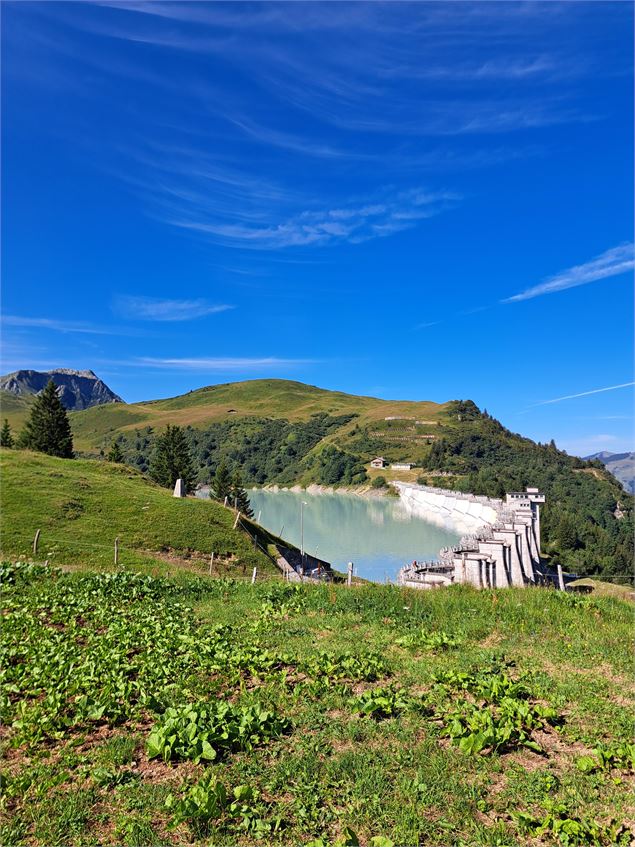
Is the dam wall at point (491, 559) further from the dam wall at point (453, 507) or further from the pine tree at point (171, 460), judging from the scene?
the pine tree at point (171, 460)

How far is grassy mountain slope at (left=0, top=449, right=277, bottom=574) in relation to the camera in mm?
24922

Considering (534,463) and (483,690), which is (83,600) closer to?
(483,690)

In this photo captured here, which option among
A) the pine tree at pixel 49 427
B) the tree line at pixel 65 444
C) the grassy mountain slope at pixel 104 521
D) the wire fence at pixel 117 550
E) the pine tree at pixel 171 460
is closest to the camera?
the wire fence at pixel 117 550

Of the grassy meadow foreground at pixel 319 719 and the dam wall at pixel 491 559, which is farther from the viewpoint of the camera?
the dam wall at pixel 491 559

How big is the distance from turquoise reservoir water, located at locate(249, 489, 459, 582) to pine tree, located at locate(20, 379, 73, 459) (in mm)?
29409

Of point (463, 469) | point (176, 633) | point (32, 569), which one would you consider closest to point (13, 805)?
point (176, 633)

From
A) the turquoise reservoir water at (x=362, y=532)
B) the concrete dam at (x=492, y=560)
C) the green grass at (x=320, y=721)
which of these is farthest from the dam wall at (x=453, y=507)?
the green grass at (x=320, y=721)

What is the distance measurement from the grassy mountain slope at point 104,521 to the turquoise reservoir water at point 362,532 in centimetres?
2560

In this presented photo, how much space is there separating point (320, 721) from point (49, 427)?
61485mm

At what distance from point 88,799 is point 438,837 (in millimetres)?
4124

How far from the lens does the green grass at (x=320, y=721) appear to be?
17.4 ft

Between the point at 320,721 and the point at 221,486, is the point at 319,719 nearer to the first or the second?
the point at 320,721

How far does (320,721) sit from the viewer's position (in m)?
7.40

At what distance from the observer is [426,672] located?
29.6ft
